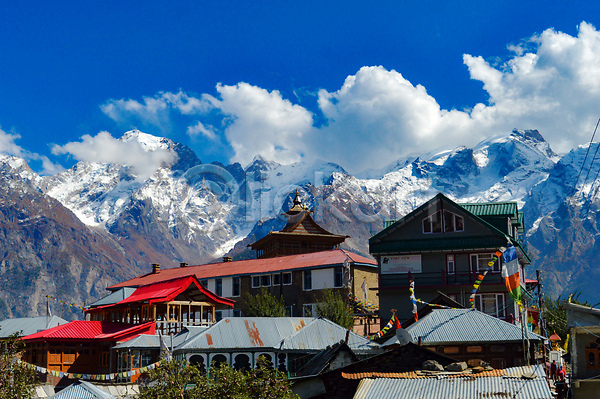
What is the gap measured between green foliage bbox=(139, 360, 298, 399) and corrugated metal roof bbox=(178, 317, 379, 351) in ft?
72.5

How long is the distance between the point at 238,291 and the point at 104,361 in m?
21.5

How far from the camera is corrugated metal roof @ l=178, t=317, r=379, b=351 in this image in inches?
1889

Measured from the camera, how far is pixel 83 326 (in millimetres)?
59469

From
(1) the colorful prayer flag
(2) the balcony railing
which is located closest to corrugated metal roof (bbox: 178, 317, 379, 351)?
(2) the balcony railing

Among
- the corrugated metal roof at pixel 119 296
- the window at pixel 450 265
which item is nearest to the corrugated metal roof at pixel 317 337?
the window at pixel 450 265

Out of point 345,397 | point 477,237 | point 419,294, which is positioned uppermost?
point 477,237

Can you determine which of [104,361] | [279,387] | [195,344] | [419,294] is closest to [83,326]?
[104,361]

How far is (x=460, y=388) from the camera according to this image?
2806 cm

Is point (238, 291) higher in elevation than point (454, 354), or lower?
higher

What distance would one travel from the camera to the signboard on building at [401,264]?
58406 mm

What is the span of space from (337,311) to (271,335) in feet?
34.1

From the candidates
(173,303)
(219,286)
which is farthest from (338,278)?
(173,303)

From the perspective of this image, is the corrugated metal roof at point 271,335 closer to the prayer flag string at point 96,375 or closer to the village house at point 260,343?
the village house at point 260,343

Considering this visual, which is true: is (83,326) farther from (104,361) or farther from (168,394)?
(168,394)
